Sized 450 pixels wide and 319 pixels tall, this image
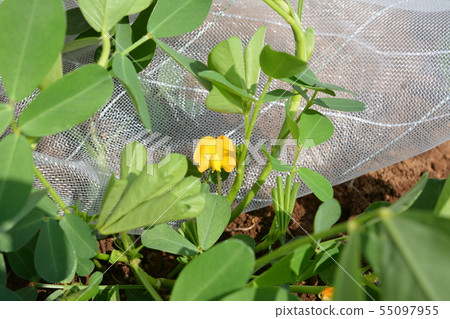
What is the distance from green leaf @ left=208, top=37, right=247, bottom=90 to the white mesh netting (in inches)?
11.6

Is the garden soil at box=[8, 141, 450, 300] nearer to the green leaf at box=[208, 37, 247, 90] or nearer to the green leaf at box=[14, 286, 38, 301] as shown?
the green leaf at box=[14, 286, 38, 301]

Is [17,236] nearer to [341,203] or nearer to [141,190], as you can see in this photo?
[141,190]

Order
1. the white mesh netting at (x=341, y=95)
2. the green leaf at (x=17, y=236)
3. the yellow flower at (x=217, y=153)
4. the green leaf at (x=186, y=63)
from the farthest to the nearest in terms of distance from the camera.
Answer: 1. the white mesh netting at (x=341, y=95)
2. the yellow flower at (x=217, y=153)
3. the green leaf at (x=186, y=63)
4. the green leaf at (x=17, y=236)

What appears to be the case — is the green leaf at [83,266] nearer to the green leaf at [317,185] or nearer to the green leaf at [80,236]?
the green leaf at [80,236]

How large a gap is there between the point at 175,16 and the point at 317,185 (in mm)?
308

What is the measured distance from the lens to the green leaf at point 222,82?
589mm

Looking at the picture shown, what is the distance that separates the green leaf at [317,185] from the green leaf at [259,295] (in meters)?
0.29

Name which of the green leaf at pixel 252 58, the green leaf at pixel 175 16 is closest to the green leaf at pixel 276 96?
the green leaf at pixel 252 58

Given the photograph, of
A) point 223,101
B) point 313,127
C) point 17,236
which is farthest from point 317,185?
point 17,236

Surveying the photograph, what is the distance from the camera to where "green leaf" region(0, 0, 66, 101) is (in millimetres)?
438

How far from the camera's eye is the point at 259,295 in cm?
42

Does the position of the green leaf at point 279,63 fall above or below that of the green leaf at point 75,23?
below
